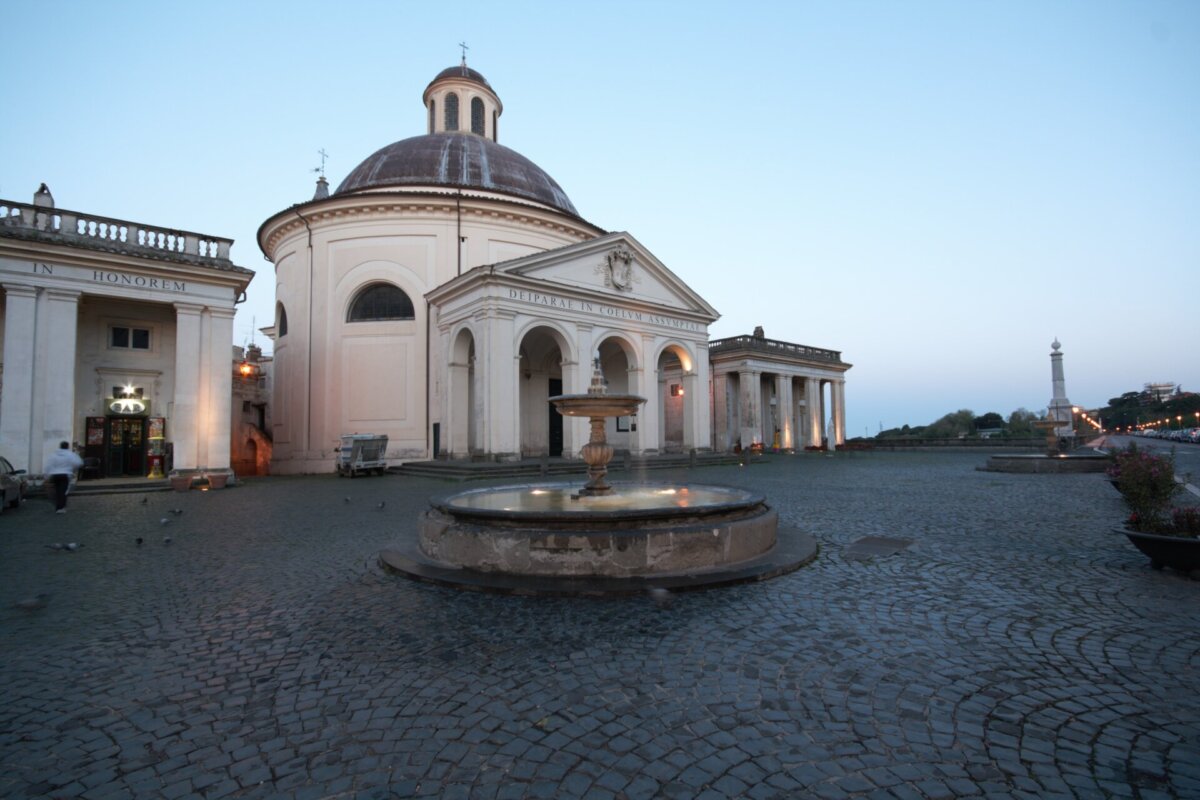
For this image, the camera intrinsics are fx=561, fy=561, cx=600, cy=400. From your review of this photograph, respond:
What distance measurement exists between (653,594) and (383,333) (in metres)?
24.7

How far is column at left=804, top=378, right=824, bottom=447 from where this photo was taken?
143ft

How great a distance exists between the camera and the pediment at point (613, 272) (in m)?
24.4

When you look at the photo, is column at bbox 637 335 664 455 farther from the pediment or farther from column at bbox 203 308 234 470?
column at bbox 203 308 234 470

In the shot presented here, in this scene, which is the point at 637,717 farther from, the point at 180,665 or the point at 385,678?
the point at 180,665


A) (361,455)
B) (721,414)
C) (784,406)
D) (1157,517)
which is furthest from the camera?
(784,406)

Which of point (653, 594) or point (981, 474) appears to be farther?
point (981, 474)

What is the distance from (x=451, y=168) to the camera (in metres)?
31.1

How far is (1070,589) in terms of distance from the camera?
541 centimetres

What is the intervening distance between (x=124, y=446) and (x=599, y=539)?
21.6 metres

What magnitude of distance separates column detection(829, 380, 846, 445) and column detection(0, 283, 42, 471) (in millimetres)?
46558

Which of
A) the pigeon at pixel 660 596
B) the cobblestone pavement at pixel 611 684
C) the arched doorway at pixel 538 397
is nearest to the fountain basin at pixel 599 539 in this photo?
the pigeon at pixel 660 596

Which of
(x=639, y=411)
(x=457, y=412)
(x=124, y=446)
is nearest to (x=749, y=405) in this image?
(x=639, y=411)

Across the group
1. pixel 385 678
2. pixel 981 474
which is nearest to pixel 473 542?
pixel 385 678

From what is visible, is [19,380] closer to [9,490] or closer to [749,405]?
[9,490]
